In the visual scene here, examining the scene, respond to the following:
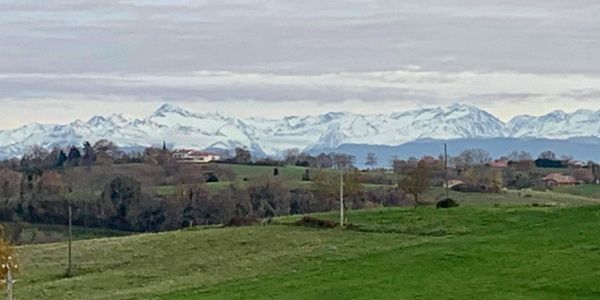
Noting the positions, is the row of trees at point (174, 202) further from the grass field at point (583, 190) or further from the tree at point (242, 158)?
the tree at point (242, 158)

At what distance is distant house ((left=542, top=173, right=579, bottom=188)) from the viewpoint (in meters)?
140

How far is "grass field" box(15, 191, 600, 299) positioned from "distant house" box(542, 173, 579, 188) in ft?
250

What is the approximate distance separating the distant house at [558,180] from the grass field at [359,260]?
76348 millimetres

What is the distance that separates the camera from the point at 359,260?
42.3m

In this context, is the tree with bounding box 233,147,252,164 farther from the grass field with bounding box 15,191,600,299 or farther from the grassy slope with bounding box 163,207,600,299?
the grassy slope with bounding box 163,207,600,299

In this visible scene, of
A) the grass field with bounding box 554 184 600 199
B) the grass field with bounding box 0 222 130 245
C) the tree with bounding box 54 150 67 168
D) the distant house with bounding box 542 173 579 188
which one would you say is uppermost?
the tree with bounding box 54 150 67 168

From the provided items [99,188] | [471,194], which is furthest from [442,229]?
[99,188]

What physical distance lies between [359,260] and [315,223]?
70.8 ft

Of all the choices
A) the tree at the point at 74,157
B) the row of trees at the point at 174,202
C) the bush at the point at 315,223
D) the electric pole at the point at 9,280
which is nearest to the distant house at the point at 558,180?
the row of trees at the point at 174,202

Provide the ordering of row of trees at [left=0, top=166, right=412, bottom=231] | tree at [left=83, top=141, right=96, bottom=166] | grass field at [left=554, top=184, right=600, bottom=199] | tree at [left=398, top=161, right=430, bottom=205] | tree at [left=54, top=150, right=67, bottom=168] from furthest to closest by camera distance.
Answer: tree at [left=83, top=141, right=96, bottom=166], tree at [left=54, top=150, right=67, bottom=168], grass field at [left=554, top=184, right=600, bottom=199], row of trees at [left=0, top=166, right=412, bottom=231], tree at [left=398, top=161, right=430, bottom=205]

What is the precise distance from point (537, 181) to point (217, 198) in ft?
154

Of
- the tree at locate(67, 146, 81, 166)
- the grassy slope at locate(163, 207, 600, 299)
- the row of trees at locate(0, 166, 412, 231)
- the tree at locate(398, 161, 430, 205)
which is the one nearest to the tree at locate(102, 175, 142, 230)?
the row of trees at locate(0, 166, 412, 231)

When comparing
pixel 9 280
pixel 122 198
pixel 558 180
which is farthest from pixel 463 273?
pixel 558 180

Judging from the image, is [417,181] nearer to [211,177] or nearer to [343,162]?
[343,162]
